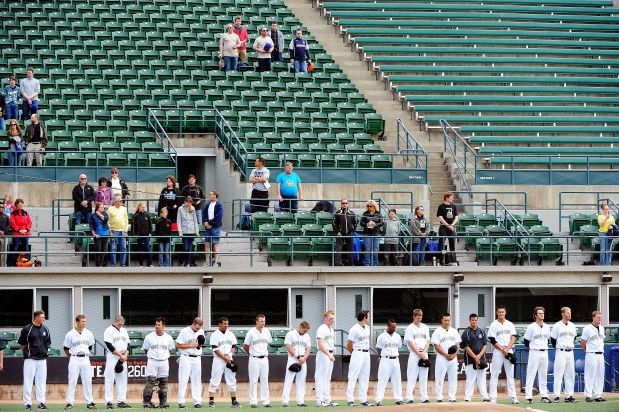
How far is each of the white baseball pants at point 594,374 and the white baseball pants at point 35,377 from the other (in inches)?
352

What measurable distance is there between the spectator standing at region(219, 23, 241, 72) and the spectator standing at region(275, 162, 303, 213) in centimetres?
684

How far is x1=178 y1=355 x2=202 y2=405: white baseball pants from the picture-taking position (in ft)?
82.7

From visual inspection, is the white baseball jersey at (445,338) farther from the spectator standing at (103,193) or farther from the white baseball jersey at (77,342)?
the spectator standing at (103,193)

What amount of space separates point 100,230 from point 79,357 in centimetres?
415

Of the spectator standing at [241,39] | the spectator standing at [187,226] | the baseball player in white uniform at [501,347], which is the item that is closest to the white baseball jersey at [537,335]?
the baseball player in white uniform at [501,347]

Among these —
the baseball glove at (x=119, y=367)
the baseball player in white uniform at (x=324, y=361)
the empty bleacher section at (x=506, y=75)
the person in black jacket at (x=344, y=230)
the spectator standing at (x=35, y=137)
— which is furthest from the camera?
the empty bleacher section at (x=506, y=75)

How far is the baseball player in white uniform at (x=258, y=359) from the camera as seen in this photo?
25.4 meters

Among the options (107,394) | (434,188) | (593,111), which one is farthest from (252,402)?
(593,111)

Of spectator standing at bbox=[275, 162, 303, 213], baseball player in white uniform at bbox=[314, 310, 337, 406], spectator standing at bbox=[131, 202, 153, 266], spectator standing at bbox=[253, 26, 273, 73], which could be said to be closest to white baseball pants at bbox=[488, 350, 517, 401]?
baseball player in white uniform at bbox=[314, 310, 337, 406]

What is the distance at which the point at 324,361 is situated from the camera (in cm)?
2572

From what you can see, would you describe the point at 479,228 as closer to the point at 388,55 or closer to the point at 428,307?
the point at 428,307

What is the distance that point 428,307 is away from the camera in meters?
29.7

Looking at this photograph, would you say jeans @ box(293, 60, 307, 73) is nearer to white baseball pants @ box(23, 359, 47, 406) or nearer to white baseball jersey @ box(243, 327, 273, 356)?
white baseball jersey @ box(243, 327, 273, 356)

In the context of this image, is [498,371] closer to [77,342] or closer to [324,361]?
[324,361]
